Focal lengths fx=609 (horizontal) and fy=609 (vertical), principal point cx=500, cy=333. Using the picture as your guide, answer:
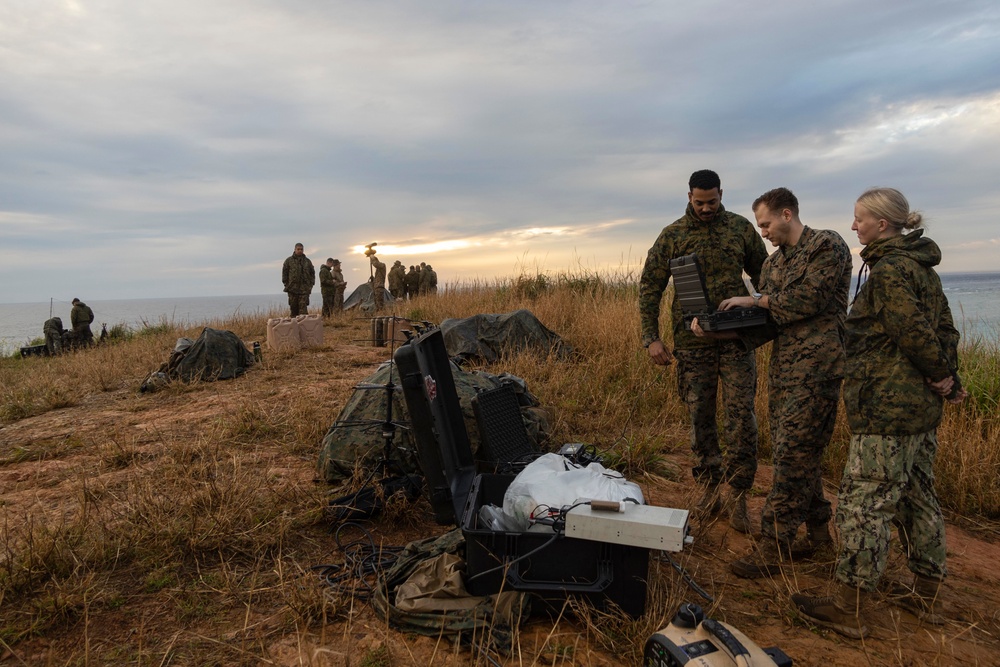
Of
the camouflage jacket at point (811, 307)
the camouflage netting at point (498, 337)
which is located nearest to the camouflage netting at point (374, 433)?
the camouflage jacket at point (811, 307)

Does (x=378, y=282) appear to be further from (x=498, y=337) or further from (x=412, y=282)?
(x=498, y=337)

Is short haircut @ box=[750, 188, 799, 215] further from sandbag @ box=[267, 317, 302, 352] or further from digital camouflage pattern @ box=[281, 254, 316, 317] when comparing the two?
digital camouflage pattern @ box=[281, 254, 316, 317]

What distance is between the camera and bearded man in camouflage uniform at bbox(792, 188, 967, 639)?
2422mm

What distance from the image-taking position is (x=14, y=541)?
311 cm

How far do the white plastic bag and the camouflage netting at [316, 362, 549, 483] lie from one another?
4.40 feet

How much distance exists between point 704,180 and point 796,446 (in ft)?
5.00

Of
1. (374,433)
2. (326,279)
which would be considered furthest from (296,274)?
(374,433)

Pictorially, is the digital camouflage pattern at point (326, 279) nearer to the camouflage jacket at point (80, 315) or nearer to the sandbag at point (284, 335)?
the camouflage jacket at point (80, 315)

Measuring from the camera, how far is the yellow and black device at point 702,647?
174 cm

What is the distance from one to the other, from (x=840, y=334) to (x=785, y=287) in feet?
1.15

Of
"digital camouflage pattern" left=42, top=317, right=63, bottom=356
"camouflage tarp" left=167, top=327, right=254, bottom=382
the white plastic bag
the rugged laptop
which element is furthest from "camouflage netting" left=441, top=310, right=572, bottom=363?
"digital camouflage pattern" left=42, top=317, right=63, bottom=356

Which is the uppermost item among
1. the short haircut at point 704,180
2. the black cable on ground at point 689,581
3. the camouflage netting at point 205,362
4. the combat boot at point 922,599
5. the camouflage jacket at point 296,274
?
the camouflage jacket at point 296,274

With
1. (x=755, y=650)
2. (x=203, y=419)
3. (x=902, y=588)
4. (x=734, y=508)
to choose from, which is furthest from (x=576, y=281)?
(x=755, y=650)

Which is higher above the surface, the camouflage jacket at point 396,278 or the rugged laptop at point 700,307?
the camouflage jacket at point 396,278
